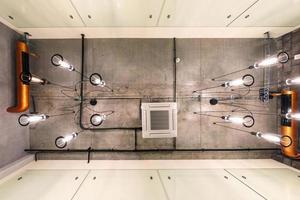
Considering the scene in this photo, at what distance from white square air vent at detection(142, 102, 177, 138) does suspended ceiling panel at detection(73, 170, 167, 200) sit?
77 centimetres

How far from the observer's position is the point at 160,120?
373cm

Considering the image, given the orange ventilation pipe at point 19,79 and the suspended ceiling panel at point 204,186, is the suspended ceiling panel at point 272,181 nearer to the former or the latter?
the suspended ceiling panel at point 204,186

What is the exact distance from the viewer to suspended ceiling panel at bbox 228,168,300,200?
2688 millimetres

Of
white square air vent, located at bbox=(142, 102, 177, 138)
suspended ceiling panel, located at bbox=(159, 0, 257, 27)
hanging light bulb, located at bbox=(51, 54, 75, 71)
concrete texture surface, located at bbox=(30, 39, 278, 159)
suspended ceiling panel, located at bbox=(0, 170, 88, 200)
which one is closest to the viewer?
suspended ceiling panel, located at bbox=(0, 170, 88, 200)

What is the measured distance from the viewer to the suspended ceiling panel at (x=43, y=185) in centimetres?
257

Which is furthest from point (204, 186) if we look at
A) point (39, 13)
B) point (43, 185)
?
point (39, 13)

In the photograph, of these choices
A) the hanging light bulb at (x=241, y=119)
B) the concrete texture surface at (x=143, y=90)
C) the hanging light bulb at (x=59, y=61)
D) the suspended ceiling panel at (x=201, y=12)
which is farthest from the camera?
the concrete texture surface at (x=143, y=90)

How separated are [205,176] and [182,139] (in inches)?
41.1

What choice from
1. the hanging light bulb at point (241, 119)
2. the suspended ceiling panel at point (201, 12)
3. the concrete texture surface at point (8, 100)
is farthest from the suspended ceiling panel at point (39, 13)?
the hanging light bulb at point (241, 119)

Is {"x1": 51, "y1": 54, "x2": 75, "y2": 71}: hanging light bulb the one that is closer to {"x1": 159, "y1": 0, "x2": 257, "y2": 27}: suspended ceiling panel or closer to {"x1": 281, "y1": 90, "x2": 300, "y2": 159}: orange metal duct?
{"x1": 159, "y1": 0, "x2": 257, "y2": 27}: suspended ceiling panel

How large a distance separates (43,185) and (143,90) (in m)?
2.54

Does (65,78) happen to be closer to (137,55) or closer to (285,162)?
(137,55)

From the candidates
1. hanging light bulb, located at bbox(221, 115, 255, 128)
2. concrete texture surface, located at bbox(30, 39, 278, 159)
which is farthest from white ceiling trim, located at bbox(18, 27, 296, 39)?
hanging light bulb, located at bbox(221, 115, 255, 128)

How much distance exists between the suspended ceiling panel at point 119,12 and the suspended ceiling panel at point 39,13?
0.63ft
